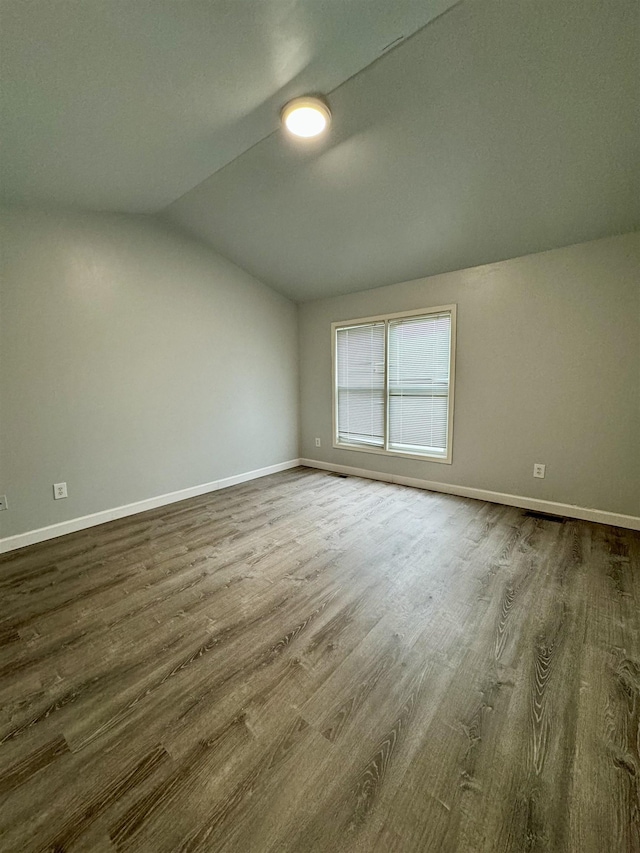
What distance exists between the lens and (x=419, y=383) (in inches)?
142

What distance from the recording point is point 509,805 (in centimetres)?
90

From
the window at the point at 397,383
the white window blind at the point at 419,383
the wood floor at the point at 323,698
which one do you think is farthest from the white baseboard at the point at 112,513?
the white window blind at the point at 419,383

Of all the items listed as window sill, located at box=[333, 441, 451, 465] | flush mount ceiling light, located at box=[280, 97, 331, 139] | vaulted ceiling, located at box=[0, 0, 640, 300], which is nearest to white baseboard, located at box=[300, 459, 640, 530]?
window sill, located at box=[333, 441, 451, 465]

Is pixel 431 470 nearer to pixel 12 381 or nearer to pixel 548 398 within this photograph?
pixel 548 398

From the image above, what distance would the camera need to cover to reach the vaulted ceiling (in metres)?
1.32

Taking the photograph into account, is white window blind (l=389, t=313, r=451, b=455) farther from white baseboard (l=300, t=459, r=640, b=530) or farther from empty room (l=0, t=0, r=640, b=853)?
white baseboard (l=300, t=459, r=640, b=530)

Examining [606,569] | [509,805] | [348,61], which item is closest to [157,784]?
[509,805]

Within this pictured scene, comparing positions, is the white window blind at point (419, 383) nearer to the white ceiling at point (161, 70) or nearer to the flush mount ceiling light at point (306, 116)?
the flush mount ceiling light at point (306, 116)

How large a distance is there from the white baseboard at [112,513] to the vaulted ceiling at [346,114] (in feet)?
7.85

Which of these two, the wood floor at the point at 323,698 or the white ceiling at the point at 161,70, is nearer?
the wood floor at the point at 323,698

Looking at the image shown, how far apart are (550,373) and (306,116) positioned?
8.58 feet

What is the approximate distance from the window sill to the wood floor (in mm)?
1222

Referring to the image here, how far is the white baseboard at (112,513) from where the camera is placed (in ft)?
7.90

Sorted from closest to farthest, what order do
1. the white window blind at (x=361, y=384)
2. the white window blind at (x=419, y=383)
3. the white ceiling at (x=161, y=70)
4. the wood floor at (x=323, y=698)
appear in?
the wood floor at (x=323, y=698) → the white ceiling at (x=161, y=70) → the white window blind at (x=419, y=383) → the white window blind at (x=361, y=384)
